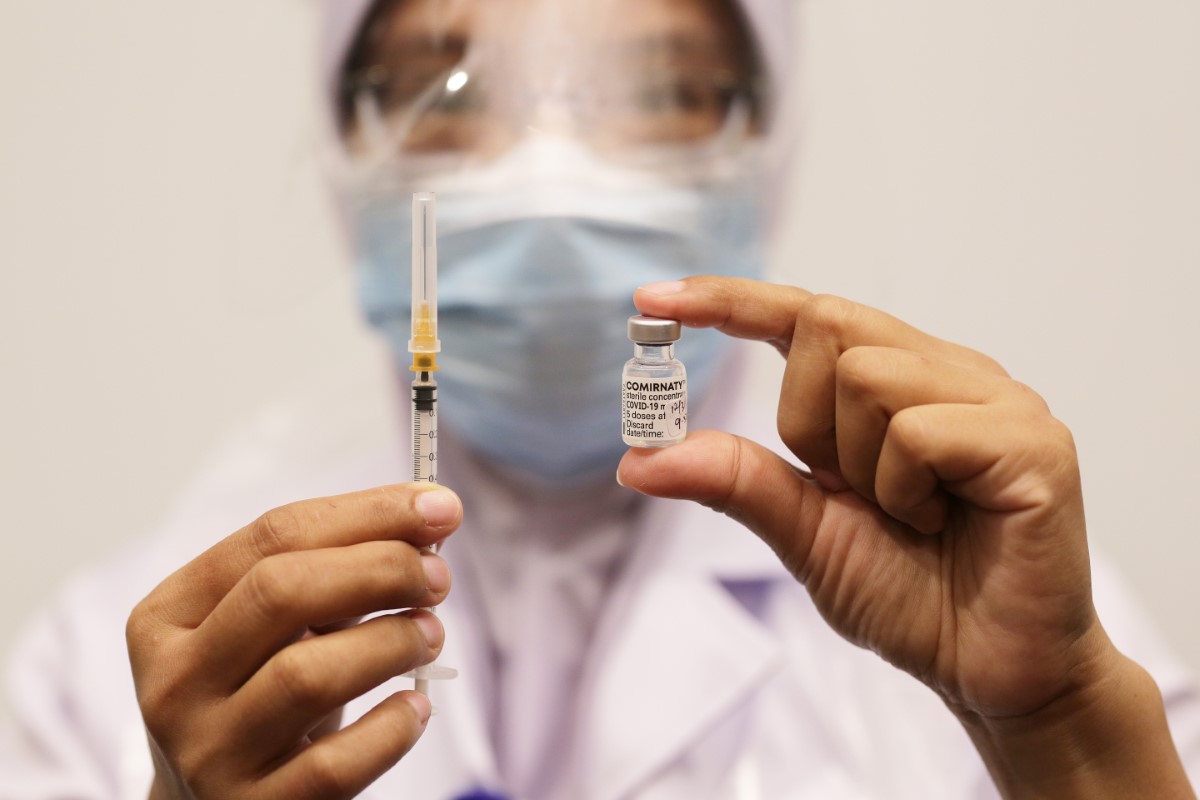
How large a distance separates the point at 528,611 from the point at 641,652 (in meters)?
0.19

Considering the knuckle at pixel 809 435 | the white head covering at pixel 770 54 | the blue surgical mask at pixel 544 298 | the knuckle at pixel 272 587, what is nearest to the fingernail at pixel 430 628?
the knuckle at pixel 272 587

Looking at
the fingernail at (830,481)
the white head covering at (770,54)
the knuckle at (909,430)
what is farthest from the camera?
the white head covering at (770,54)

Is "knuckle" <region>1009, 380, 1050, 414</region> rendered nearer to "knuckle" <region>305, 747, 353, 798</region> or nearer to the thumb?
the thumb

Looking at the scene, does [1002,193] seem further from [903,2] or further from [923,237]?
[903,2]

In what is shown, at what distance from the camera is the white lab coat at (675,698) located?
119cm

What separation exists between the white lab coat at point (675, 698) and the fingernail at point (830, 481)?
0.48 m

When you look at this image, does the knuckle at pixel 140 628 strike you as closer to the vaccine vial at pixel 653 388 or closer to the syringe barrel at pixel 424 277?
the syringe barrel at pixel 424 277

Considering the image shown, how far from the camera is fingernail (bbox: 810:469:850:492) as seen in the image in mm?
803

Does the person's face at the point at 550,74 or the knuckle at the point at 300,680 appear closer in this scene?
the knuckle at the point at 300,680

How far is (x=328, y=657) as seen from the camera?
70 centimetres

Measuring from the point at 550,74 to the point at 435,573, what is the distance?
0.72 meters

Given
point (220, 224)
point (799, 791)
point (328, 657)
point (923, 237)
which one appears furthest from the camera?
point (220, 224)

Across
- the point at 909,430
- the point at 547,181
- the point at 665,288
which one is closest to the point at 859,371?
the point at 909,430

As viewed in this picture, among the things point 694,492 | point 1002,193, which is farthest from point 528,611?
point 1002,193
